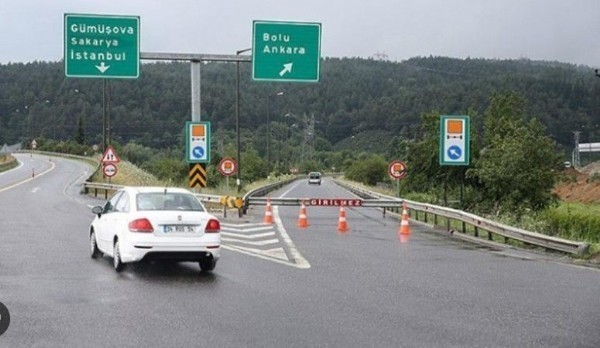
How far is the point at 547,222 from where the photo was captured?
26531 millimetres

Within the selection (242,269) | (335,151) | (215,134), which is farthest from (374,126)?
(242,269)

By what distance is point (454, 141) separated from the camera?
27141 mm

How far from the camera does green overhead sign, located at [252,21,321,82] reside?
27031mm

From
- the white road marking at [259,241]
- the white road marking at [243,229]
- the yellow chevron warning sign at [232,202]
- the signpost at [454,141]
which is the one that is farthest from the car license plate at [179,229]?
the signpost at [454,141]

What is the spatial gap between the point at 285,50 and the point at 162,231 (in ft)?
48.7

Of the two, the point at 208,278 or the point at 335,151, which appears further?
the point at 335,151

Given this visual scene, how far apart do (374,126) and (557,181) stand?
14295 cm

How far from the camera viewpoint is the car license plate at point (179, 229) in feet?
43.7

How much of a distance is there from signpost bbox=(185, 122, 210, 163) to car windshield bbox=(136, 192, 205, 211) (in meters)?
14.7

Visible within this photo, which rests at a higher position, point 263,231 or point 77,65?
point 77,65

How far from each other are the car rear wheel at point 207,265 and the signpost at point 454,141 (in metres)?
14.6

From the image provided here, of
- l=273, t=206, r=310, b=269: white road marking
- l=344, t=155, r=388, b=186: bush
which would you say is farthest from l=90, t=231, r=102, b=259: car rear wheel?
l=344, t=155, r=388, b=186: bush

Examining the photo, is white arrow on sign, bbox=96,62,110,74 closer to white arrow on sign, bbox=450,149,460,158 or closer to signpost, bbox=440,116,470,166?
signpost, bbox=440,116,470,166

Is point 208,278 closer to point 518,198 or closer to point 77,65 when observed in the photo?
point 77,65
